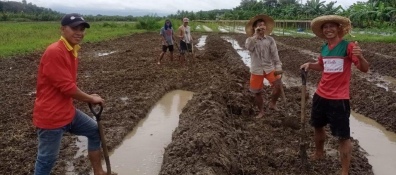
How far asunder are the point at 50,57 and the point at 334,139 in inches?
165

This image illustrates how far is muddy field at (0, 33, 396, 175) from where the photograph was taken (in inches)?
183

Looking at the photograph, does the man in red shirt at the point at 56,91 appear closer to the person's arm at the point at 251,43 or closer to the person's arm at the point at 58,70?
the person's arm at the point at 58,70

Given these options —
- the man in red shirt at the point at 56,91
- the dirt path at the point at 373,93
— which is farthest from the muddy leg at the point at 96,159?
the dirt path at the point at 373,93

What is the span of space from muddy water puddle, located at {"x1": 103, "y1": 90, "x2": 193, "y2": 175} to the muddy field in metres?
0.17

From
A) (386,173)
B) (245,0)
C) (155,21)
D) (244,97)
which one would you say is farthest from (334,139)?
(245,0)

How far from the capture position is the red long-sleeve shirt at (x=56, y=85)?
3.14m

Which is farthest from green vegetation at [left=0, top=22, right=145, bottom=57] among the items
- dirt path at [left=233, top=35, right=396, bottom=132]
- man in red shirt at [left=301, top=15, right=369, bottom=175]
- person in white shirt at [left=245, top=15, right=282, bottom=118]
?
man in red shirt at [left=301, top=15, right=369, bottom=175]

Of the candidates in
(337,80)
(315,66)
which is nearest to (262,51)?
(315,66)

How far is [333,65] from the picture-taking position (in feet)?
13.5

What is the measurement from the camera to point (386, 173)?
482cm

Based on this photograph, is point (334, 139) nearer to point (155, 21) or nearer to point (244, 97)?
point (244, 97)

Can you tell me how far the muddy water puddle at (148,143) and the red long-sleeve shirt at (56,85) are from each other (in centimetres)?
171

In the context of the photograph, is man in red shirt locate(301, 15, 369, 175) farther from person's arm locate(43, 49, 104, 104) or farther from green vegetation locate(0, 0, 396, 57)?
green vegetation locate(0, 0, 396, 57)

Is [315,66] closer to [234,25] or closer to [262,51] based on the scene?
[262,51]
